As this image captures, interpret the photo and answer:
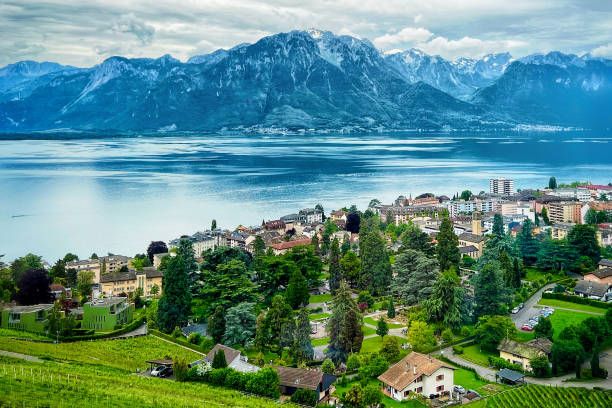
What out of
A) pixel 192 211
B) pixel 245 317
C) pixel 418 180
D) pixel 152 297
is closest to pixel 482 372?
pixel 245 317

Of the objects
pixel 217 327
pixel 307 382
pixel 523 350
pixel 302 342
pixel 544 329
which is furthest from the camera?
pixel 217 327

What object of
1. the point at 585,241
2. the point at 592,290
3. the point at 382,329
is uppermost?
the point at 585,241

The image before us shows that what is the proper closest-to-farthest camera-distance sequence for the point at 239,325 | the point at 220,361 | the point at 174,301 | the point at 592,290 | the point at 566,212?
the point at 220,361
the point at 239,325
the point at 174,301
the point at 592,290
the point at 566,212

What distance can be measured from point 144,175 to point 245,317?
9337cm

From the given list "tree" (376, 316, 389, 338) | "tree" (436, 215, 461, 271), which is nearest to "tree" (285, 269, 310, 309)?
"tree" (376, 316, 389, 338)

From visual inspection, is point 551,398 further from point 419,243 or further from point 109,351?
point 419,243

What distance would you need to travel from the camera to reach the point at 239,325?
3027cm

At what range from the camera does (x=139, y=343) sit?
29781mm

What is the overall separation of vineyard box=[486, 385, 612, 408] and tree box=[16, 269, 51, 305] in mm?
26404

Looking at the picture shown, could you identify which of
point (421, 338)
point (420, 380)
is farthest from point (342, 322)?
point (420, 380)

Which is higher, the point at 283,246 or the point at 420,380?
the point at 283,246

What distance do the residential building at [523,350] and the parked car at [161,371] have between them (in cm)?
1468

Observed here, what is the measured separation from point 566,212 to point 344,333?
43.8 m

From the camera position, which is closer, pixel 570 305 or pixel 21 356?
pixel 21 356
